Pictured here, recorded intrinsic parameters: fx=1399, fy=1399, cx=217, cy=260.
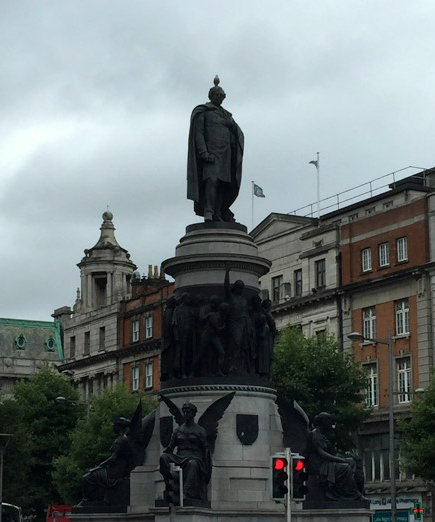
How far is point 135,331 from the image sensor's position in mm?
109000

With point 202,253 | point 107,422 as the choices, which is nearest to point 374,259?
point 107,422

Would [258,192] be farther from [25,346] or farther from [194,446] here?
[25,346]

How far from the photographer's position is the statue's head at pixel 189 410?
109 feet

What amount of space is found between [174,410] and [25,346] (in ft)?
417

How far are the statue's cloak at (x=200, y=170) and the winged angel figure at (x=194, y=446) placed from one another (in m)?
5.99

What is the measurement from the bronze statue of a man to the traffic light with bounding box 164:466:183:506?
8.39m

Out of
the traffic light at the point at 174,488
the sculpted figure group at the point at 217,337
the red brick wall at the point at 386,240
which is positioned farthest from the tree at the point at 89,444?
the traffic light at the point at 174,488

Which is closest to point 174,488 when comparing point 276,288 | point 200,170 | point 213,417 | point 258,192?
point 213,417

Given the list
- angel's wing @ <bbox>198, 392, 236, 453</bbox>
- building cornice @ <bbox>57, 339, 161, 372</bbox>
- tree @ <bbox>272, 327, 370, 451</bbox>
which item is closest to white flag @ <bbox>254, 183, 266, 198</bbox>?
building cornice @ <bbox>57, 339, 161, 372</bbox>

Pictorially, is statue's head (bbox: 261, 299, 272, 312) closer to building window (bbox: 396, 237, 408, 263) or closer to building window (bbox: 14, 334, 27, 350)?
building window (bbox: 396, 237, 408, 263)

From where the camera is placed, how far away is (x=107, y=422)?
77.6 metres

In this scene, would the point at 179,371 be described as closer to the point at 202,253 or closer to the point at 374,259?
the point at 202,253

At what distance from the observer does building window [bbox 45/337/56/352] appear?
162m

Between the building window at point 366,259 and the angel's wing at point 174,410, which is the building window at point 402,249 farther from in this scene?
the angel's wing at point 174,410
